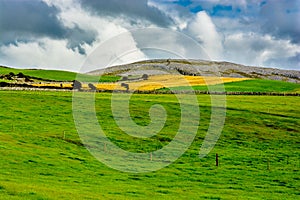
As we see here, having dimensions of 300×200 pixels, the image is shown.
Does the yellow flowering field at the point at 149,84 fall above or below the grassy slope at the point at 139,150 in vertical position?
above

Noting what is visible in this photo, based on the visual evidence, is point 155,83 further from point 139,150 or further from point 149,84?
point 139,150

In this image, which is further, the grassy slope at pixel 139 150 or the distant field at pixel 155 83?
the distant field at pixel 155 83

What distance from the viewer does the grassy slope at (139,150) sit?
34438 millimetres

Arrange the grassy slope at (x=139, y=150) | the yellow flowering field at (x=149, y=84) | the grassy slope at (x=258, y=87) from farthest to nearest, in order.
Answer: the grassy slope at (x=258, y=87), the yellow flowering field at (x=149, y=84), the grassy slope at (x=139, y=150)

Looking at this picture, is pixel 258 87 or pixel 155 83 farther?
pixel 155 83

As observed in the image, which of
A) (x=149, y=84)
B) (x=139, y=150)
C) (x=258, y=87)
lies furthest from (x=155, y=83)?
(x=139, y=150)

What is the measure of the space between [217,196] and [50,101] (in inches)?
2116

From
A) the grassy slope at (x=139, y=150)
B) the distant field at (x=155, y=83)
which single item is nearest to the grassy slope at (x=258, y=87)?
the distant field at (x=155, y=83)

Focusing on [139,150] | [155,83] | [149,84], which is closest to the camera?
[139,150]

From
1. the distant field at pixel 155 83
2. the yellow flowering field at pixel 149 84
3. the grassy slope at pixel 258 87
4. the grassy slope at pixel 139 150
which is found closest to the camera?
the grassy slope at pixel 139 150

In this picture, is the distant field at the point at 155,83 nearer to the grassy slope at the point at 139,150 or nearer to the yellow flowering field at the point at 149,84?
the yellow flowering field at the point at 149,84

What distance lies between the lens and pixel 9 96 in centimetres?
8575

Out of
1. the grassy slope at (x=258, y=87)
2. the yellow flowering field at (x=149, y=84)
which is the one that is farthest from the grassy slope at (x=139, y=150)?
the grassy slope at (x=258, y=87)

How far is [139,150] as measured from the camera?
55438 millimetres
